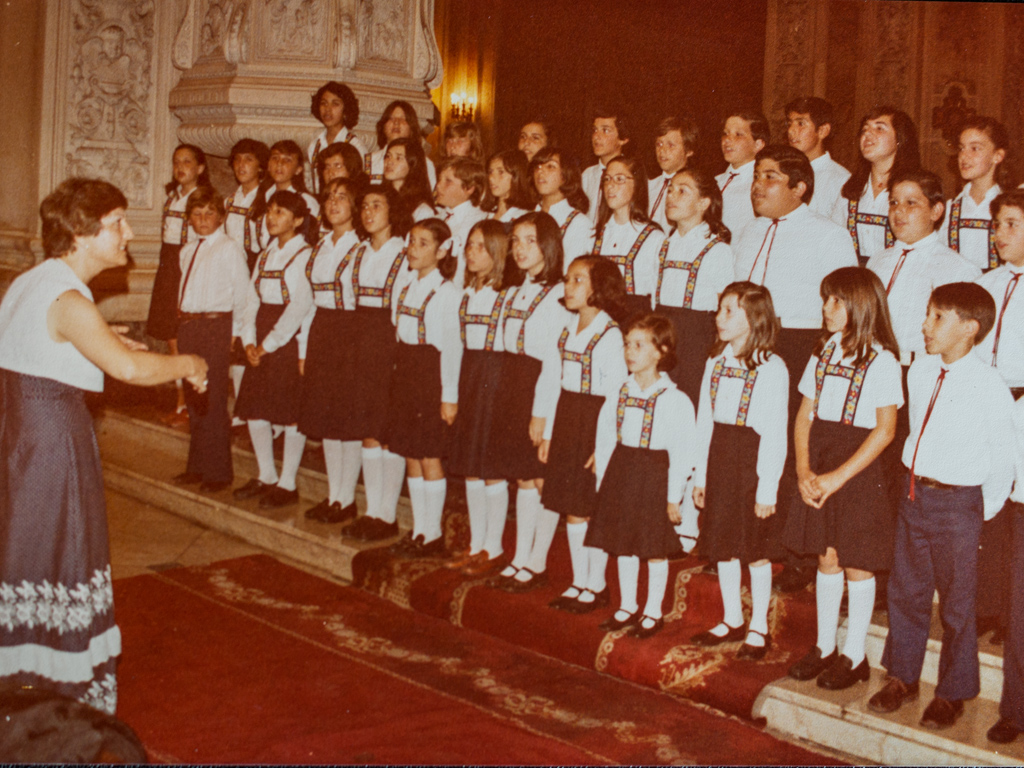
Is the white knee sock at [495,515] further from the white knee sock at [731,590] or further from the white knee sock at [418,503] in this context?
the white knee sock at [731,590]

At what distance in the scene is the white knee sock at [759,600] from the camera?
13.4 ft

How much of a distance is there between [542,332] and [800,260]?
1.08 metres

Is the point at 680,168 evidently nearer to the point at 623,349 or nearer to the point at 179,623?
the point at 623,349

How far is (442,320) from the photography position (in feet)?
16.8

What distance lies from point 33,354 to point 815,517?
8.41 feet

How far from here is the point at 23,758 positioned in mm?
2748

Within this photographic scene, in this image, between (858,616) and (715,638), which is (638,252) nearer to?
(715,638)

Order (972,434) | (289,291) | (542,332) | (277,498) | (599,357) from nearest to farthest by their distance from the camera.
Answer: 1. (972,434)
2. (599,357)
3. (542,332)
4. (289,291)
5. (277,498)

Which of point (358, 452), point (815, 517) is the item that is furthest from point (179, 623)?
point (815, 517)

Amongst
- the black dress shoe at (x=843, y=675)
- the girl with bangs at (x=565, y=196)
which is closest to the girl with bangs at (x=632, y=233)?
the girl with bangs at (x=565, y=196)

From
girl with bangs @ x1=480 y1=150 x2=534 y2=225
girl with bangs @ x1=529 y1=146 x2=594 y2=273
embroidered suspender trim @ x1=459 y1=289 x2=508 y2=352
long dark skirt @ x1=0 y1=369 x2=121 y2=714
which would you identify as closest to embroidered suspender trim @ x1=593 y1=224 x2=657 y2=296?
girl with bangs @ x1=529 y1=146 x2=594 y2=273

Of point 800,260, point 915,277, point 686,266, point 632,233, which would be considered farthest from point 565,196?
point 915,277

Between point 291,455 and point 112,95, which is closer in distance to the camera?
point 291,455

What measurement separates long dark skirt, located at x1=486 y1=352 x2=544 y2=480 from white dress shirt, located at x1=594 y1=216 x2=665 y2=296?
21.2 inches
